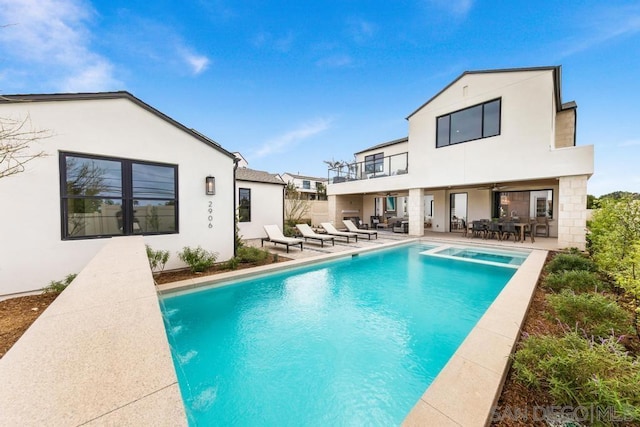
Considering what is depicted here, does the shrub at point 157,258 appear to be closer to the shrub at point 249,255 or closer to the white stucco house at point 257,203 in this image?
the shrub at point 249,255

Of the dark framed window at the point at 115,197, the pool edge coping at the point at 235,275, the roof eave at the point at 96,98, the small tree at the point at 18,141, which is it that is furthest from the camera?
the pool edge coping at the point at 235,275

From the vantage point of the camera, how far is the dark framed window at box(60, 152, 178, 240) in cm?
554

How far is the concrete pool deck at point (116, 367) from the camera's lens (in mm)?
1090

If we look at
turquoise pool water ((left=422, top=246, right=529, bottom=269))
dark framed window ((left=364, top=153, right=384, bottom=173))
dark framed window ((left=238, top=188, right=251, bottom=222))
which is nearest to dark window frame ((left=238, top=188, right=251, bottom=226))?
dark framed window ((left=238, top=188, right=251, bottom=222))

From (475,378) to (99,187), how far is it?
799 centimetres

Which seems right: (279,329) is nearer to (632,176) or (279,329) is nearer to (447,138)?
(447,138)

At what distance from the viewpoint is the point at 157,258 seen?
6180mm

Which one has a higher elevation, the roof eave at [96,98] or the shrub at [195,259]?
the roof eave at [96,98]

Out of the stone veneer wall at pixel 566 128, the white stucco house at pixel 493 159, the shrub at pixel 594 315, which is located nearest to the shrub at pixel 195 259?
the shrub at pixel 594 315

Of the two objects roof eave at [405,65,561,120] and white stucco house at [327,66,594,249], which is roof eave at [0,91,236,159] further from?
roof eave at [405,65,561,120]

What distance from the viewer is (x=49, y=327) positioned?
181 cm

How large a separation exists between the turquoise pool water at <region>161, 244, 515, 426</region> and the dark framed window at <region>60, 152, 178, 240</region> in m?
2.32

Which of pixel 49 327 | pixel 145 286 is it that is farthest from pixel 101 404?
pixel 145 286

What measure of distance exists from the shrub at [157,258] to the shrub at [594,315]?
8.02 m
